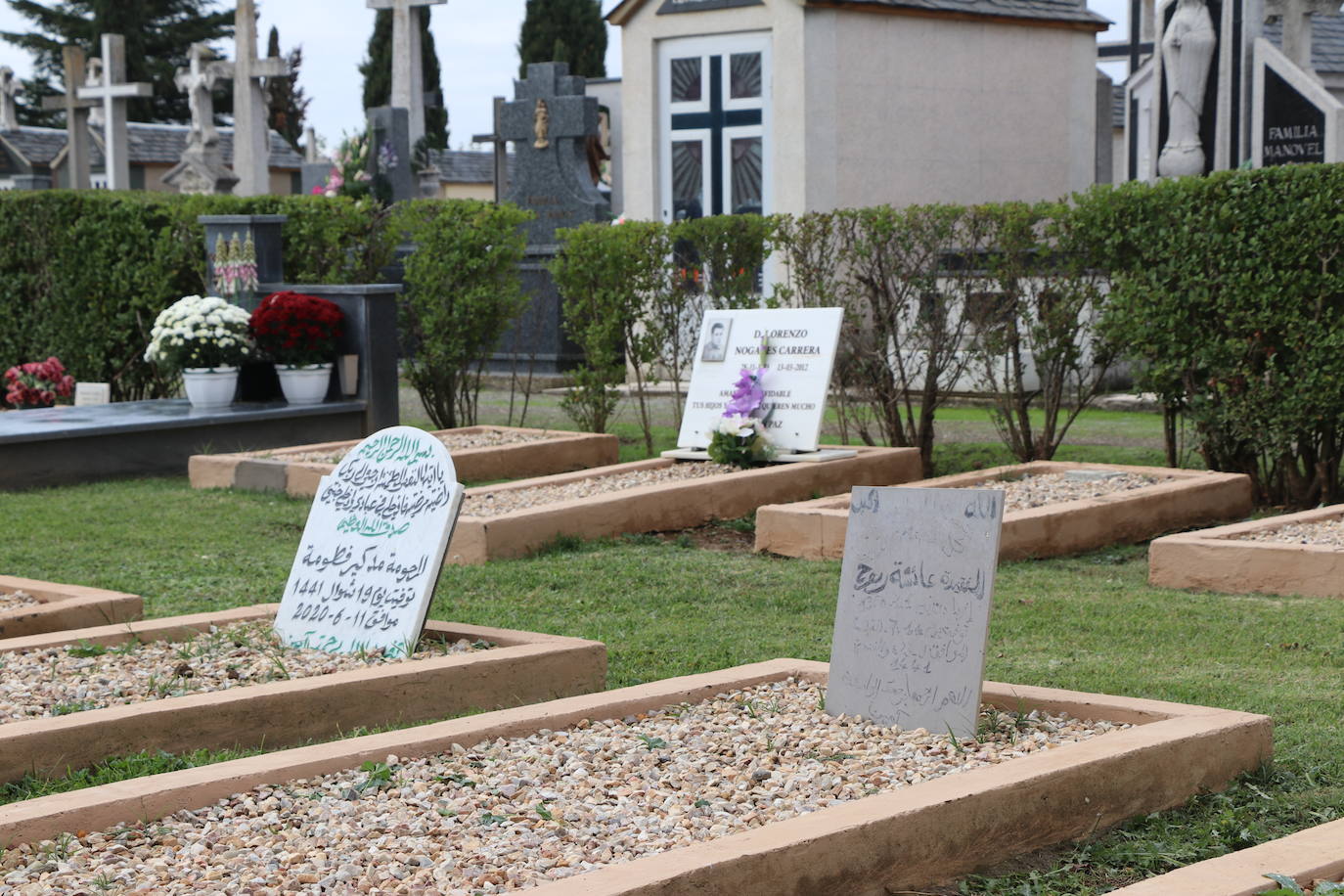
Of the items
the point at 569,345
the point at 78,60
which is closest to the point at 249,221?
the point at 569,345

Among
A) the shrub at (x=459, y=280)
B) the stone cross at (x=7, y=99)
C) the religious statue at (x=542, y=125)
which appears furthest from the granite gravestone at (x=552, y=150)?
the stone cross at (x=7, y=99)

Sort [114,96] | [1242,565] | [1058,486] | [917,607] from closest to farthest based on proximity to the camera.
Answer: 1. [917,607]
2. [1242,565]
3. [1058,486]
4. [114,96]

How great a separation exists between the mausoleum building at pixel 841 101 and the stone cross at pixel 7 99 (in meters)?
21.7

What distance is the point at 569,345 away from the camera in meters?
17.9

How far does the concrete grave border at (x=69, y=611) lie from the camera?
5.73 meters

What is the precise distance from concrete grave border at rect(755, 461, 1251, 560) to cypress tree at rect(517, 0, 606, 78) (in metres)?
32.6

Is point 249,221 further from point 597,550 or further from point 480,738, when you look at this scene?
point 480,738

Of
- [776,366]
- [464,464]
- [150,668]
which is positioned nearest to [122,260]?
[464,464]

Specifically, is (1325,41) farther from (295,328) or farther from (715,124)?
(295,328)

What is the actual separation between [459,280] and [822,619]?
6.63 m

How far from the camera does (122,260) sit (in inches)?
548

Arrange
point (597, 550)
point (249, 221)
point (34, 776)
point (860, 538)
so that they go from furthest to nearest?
point (249, 221)
point (597, 550)
point (860, 538)
point (34, 776)

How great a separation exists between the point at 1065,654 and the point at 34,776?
327 cm

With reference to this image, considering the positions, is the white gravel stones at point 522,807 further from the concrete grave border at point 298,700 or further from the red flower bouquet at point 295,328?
the red flower bouquet at point 295,328
